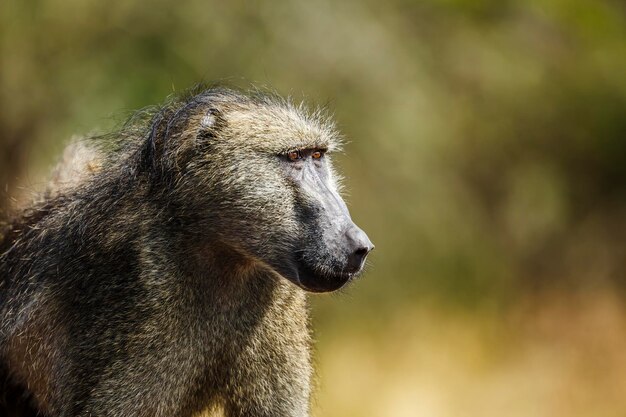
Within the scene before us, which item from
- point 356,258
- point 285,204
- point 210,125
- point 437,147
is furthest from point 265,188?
point 437,147

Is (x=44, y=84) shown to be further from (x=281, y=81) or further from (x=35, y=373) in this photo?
(x=35, y=373)

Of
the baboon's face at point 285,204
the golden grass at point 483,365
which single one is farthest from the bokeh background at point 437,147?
the baboon's face at point 285,204

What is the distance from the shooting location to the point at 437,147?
34.9 ft

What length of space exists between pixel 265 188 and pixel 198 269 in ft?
1.52

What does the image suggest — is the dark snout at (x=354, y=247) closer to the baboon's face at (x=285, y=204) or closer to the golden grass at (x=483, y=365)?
the baboon's face at (x=285, y=204)

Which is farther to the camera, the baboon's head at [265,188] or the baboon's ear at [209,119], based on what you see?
the baboon's ear at [209,119]

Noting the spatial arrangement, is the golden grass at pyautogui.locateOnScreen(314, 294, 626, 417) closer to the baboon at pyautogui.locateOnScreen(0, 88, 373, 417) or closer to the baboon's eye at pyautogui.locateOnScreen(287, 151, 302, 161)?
the baboon at pyautogui.locateOnScreen(0, 88, 373, 417)

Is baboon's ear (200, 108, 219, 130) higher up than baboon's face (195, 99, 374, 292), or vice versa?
baboon's ear (200, 108, 219, 130)

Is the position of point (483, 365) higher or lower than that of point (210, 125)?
higher

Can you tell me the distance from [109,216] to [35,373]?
897 mm

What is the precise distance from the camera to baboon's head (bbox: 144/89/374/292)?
165 inches

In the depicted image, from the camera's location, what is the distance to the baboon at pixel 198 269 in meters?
4.27

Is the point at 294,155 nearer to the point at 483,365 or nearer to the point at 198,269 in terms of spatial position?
the point at 198,269

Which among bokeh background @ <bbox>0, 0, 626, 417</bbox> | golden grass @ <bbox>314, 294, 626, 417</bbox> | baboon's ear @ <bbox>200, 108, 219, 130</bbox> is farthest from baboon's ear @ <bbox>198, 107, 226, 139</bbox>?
golden grass @ <bbox>314, 294, 626, 417</bbox>
